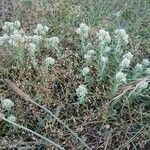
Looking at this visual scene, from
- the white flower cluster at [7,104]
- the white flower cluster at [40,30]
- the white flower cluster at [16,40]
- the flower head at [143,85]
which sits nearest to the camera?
the white flower cluster at [7,104]

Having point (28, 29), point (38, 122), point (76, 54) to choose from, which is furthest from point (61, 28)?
point (38, 122)

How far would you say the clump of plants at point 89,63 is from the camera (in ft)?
8.39

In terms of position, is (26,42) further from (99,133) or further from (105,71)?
(99,133)

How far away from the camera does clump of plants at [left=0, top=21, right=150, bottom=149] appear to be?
2.56 m

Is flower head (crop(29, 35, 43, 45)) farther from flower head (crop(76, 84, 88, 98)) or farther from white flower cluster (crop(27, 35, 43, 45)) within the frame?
flower head (crop(76, 84, 88, 98))

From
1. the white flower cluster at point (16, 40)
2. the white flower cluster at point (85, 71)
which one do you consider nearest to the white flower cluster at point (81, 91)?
the white flower cluster at point (85, 71)

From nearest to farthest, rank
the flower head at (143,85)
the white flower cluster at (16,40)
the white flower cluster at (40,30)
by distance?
the flower head at (143,85) → the white flower cluster at (16,40) → the white flower cluster at (40,30)

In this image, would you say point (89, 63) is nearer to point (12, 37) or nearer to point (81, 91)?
point (81, 91)

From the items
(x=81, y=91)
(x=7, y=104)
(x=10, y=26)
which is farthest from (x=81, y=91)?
(x=10, y=26)

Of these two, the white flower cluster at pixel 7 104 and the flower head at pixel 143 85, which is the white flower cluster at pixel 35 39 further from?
the flower head at pixel 143 85

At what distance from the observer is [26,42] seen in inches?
109

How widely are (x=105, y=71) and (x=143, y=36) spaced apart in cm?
78

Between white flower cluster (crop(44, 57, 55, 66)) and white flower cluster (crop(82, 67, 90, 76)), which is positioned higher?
white flower cluster (crop(44, 57, 55, 66))

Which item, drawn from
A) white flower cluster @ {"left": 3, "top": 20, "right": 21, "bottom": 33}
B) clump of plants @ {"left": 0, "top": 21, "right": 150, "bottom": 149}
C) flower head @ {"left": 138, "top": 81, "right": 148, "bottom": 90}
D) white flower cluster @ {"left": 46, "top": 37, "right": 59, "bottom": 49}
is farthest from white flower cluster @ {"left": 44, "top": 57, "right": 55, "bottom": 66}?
flower head @ {"left": 138, "top": 81, "right": 148, "bottom": 90}
